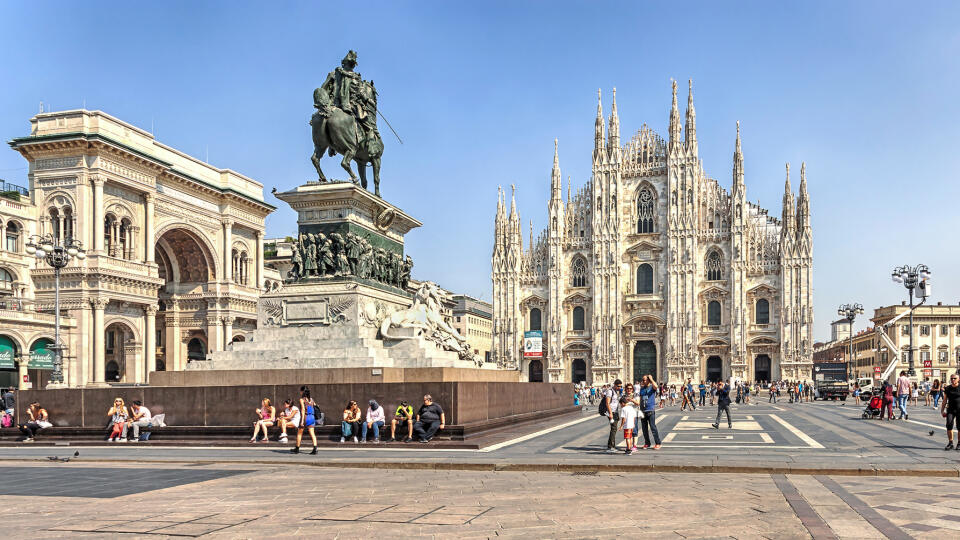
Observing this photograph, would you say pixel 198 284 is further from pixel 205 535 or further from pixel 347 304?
pixel 205 535

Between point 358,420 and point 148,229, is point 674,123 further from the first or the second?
point 358,420

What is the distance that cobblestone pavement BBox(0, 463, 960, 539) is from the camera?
7.52 meters

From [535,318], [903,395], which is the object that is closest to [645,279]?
[535,318]

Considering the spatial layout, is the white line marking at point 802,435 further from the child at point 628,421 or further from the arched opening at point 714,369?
the arched opening at point 714,369

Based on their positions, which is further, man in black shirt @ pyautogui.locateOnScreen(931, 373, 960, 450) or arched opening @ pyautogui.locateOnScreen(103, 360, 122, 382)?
arched opening @ pyautogui.locateOnScreen(103, 360, 122, 382)

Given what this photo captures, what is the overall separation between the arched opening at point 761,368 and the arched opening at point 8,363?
51.0 meters

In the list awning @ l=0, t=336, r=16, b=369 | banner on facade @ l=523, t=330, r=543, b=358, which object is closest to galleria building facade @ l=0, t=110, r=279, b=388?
awning @ l=0, t=336, r=16, b=369

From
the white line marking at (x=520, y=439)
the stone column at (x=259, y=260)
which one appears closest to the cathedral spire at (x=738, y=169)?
the stone column at (x=259, y=260)

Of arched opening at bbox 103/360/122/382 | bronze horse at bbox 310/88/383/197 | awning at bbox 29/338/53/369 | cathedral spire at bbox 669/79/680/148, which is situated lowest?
arched opening at bbox 103/360/122/382

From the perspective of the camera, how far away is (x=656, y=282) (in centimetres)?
6906

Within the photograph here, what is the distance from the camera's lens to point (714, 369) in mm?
67438

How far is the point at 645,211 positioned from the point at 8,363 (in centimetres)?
4783

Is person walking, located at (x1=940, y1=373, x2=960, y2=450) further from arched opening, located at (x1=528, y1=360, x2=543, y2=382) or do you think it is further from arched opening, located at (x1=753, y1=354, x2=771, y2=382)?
arched opening, located at (x1=528, y1=360, x2=543, y2=382)

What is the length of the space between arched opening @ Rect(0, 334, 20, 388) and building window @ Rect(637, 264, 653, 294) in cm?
4587
